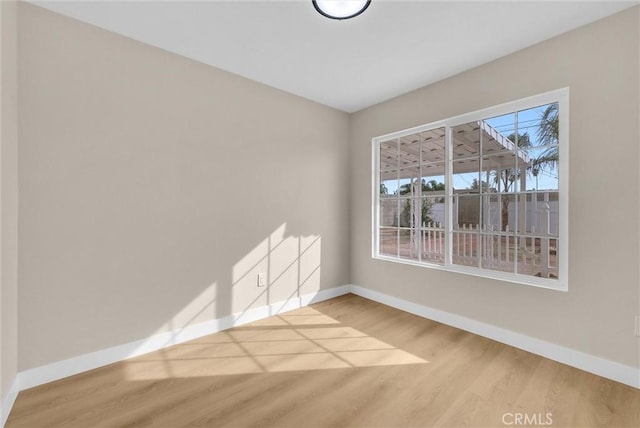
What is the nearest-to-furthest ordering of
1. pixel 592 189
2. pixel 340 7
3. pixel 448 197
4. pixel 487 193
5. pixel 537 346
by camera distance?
pixel 340 7, pixel 592 189, pixel 537 346, pixel 487 193, pixel 448 197

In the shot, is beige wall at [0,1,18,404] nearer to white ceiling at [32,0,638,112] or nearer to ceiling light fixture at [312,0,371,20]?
white ceiling at [32,0,638,112]

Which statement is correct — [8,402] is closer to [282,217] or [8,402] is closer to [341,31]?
[282,217]

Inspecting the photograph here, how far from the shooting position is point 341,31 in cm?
220

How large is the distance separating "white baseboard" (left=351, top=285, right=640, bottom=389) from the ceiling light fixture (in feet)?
9.25

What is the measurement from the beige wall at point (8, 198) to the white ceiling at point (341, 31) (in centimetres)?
48

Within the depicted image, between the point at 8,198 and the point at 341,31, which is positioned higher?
the point at 341,31

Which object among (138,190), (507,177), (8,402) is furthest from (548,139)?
(8,402)

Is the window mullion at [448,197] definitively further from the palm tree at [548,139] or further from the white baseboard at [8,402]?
the white baseboard at [8,402]

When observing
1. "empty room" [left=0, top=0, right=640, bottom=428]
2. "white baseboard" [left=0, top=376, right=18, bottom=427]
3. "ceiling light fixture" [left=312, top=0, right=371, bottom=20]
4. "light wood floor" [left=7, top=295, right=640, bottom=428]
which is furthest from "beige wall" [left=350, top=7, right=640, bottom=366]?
"white baseboard" [left=0, top=376, right=18, bottom=427]

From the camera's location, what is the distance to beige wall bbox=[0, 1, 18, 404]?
5.03ft

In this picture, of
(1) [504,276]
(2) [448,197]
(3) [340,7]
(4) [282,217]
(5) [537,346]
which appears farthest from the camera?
(4) [282,217]

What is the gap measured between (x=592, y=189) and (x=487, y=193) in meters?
0.74

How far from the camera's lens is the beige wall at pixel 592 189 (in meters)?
1.93

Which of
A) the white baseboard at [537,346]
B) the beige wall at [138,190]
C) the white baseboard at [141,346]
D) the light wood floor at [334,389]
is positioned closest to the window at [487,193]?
the white baseboard at [537,346]
